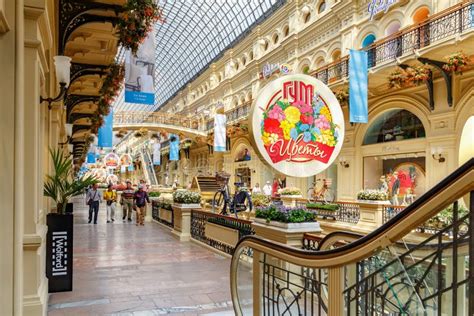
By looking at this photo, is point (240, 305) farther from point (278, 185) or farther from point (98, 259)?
point (278, 185)

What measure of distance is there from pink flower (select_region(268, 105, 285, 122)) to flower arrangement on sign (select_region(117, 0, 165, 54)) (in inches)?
142

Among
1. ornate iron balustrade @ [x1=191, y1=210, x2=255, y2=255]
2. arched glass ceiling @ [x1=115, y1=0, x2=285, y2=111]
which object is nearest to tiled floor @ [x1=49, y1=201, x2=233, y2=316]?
ornate iron balustrade @ [x1=191, y1=210, x2=255, y2=255]

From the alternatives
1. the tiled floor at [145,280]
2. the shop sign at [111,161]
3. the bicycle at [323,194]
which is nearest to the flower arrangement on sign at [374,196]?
the bicycle at [323,194]

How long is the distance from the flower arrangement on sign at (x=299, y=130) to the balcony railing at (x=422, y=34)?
31.0ft

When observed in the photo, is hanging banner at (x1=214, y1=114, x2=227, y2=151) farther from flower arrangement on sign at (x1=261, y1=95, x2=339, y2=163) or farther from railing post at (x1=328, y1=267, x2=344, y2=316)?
railing post at (x1=328, y1=267, x2=344, y2=316)

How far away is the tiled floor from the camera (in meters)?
5.18

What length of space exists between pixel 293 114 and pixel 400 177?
13.3m

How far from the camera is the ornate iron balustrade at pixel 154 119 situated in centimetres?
3134

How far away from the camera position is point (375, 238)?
2.18 meters

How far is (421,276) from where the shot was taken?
194 cm

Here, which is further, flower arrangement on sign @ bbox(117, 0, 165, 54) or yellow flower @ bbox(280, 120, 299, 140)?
flower arrangement on sign @ bbox(117, 0, 165, 54)

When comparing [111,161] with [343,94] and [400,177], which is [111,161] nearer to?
[343,94]

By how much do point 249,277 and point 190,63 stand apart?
A: 4329 centimetres

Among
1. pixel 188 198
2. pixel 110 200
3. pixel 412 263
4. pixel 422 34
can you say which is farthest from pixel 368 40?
pixel 412 263
